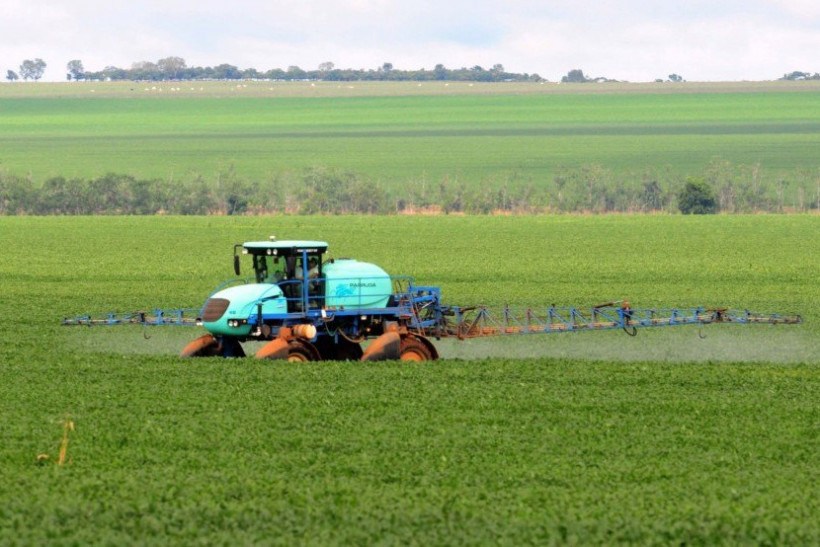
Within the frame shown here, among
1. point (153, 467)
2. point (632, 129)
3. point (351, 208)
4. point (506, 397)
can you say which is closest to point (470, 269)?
point (506, 397)

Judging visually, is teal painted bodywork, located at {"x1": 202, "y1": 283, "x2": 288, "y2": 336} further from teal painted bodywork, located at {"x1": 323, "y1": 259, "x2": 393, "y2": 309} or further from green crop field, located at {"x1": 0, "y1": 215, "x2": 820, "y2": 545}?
teal painted bodywork, located at {"x1": 323, "y1": 259, "x2": 393, "y2": 309}

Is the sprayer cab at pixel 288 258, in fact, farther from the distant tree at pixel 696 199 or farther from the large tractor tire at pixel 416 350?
the distant tree at pixel 696 199

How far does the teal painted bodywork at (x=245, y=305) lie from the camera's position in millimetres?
26203

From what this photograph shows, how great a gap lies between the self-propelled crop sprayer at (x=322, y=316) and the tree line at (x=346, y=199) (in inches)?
2461

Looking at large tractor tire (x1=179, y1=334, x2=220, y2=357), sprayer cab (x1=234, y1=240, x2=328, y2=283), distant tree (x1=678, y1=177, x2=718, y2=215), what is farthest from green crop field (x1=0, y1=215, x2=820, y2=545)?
distant tree (x1=678, y1=177, x2=718, y2=215)

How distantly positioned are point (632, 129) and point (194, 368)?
148 meters

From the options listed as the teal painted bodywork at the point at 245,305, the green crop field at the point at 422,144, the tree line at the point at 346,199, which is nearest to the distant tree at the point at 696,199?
the tree line at the point at 346,199

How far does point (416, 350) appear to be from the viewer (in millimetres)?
26562

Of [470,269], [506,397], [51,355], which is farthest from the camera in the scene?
[470,269]

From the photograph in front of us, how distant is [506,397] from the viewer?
72.5ft

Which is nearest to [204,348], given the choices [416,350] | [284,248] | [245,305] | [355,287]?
[245,305]

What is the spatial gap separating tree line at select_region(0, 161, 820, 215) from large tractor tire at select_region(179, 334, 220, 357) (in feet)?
206

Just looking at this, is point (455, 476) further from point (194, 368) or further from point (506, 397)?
point (194, 368)

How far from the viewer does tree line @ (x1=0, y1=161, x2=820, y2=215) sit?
303 ft
